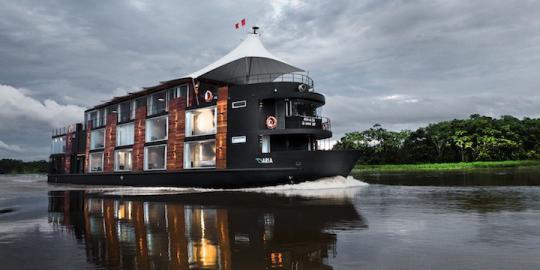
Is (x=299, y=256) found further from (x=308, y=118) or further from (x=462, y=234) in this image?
(x=308, y=118)

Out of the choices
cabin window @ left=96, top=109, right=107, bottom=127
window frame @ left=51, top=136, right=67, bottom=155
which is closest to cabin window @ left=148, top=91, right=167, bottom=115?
cabin window @ left=96, top=109, right=107, bottom=127

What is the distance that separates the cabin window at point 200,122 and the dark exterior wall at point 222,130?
9.36 feet

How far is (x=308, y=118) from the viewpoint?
23156mm

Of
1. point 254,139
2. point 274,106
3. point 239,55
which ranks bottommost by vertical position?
point 254,139

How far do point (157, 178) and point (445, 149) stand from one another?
218 ft

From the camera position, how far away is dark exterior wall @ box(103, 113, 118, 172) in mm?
33750

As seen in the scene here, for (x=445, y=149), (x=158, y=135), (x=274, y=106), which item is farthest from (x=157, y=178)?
(x=445, y=149)

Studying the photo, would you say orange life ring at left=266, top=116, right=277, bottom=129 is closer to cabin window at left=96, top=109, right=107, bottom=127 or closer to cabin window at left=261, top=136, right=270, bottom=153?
cabin window at left=261, top=136, right=270, bottom=153

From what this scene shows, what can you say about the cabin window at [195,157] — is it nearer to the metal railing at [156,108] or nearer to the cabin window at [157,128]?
the metal railing at [156,108]

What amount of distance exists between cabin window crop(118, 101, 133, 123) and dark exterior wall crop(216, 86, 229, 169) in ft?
42.1

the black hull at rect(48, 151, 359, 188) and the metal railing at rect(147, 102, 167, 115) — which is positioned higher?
the metal railing at rect(147, 102, 167, 115)

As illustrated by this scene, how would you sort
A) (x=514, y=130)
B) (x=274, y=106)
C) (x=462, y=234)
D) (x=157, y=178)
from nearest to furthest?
1. (x=462, y=234)
2. (x=274, y=106)
3. (x=157, y=178)
4. (x=514, y=130)

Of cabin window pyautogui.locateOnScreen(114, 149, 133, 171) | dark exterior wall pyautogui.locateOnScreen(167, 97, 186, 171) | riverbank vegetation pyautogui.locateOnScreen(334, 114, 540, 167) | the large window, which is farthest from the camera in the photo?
riverbank vegetation pyautogui.locateOnScreen(334, 114, 540, 167)

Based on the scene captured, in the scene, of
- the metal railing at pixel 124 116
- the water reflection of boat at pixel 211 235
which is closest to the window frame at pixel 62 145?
the metal railing at pixel 124 116
